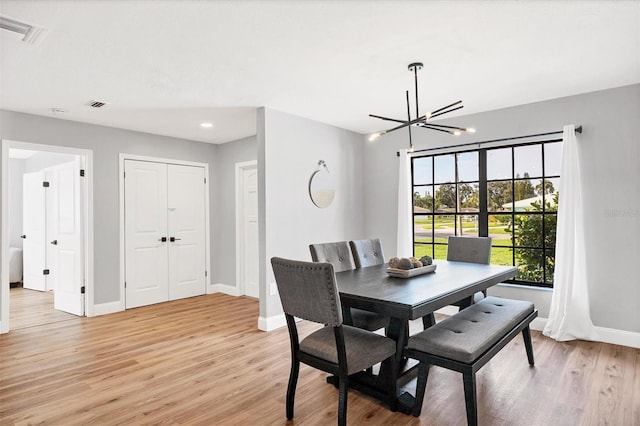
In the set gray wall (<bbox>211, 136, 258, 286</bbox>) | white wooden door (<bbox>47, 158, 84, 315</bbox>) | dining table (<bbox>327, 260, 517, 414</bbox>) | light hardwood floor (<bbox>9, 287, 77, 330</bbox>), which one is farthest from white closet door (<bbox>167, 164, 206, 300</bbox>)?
dining table (<bbox>327, 260, 517, 414</bbox>)

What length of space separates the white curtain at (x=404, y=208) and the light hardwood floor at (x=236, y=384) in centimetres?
169

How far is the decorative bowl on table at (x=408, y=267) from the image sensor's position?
2.85 m

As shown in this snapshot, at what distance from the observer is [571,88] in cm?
361

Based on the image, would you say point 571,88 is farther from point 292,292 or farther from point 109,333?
point 109,333

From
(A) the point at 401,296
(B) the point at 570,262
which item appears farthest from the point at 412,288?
(B) the point at 570,262

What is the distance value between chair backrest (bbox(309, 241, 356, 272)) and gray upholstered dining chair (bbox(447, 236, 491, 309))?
1.20 meters

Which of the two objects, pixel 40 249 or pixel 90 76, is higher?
pixel 90 76

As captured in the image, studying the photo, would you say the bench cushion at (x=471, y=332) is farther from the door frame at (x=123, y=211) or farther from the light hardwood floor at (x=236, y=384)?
the door frame at (x=123, y=211)

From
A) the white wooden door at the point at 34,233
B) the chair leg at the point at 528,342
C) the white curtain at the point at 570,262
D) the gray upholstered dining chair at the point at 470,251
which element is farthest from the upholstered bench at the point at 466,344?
the white wooden door at the point at 34,233

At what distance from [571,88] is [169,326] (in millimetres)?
4908

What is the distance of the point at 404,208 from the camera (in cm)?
490

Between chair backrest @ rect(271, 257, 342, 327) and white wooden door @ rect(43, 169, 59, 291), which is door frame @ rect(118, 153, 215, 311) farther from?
chair backrest @ rect(271, 257, 342, 327)

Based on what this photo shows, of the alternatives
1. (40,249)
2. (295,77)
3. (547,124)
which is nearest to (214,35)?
(295,77)

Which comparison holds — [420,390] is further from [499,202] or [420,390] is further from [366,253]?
[499,202]
